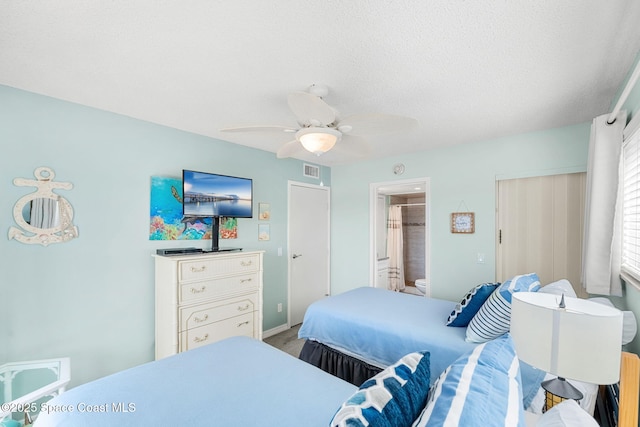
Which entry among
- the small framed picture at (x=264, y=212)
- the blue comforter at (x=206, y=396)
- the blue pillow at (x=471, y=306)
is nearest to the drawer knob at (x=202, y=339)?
the blue comforter at (x=206, y=396)

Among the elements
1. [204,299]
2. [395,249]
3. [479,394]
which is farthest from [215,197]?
[395,249]

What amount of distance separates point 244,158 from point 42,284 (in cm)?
212

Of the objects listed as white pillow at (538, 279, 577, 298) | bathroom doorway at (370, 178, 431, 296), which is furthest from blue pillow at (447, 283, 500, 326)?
bathroom doorway at (370, 178, 431, 296)

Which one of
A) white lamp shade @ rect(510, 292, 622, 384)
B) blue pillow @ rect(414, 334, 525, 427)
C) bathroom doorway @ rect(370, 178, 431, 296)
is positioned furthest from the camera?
bathroom doorway @ rect(370, 178, 431, 296)

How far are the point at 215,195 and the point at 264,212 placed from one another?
2.69 ft

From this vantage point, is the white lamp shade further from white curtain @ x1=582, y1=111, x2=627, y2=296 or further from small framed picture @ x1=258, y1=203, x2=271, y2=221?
small framed picture @ x1=258, y1=203, x2=271, y2=221

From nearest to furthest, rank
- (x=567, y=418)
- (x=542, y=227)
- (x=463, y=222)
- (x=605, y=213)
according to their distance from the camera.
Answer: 1. (x=567, y=418)
2. (x=605, y=213)
3. (x=542, y=227)
4. (x=463, y=222)

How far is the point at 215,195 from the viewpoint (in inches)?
114

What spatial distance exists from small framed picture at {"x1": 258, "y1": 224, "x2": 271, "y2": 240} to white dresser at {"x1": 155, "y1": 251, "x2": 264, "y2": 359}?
24.5 inches

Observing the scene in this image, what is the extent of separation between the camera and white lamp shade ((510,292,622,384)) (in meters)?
1.00

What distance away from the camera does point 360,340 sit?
214 cm

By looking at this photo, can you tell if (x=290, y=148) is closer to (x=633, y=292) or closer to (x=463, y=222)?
(x=463, y=222)

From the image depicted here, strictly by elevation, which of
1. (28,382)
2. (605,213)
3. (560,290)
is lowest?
(28,382)

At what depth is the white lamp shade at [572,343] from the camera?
39.2 inches
